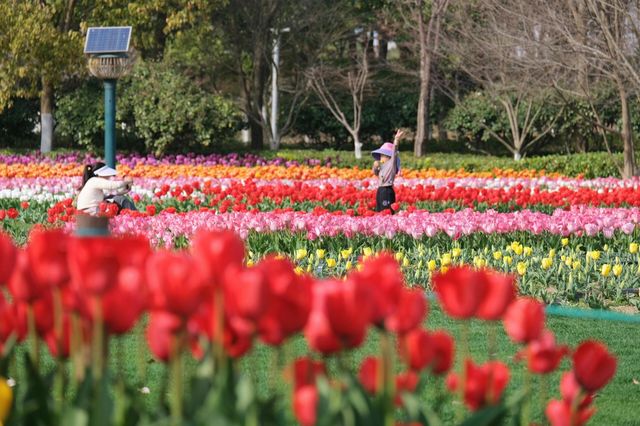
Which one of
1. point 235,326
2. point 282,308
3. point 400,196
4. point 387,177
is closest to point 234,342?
point 235,326

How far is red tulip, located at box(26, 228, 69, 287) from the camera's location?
2.28 metres

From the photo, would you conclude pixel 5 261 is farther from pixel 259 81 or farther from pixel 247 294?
pixel 259 81

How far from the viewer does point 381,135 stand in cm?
4016

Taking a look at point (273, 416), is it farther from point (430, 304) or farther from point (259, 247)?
point (259, 247)

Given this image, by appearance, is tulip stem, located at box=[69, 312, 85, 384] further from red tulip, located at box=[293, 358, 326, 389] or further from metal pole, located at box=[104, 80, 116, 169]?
metal pole, located at box=[104, 80, 116, 169]

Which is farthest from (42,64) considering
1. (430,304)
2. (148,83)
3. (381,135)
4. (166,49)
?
(430,304)

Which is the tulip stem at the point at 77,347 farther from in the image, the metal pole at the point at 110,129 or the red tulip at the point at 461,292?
the metal pole at the point at 110,129

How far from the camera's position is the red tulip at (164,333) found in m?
2.13

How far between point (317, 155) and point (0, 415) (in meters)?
27.8

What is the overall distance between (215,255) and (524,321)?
25.0 inches

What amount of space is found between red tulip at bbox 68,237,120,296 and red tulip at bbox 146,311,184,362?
11 centimetres

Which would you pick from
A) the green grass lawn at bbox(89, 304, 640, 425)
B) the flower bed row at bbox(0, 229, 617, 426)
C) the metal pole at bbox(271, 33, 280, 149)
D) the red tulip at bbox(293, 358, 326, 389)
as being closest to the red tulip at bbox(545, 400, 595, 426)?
the flower bed row at bbox(0, 229, 617, 426)

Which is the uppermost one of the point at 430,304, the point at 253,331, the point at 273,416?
the point at 253,331

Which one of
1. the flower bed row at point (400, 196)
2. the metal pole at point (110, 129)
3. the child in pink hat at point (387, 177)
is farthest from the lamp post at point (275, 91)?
the child in pink hat at point (387, 177)
